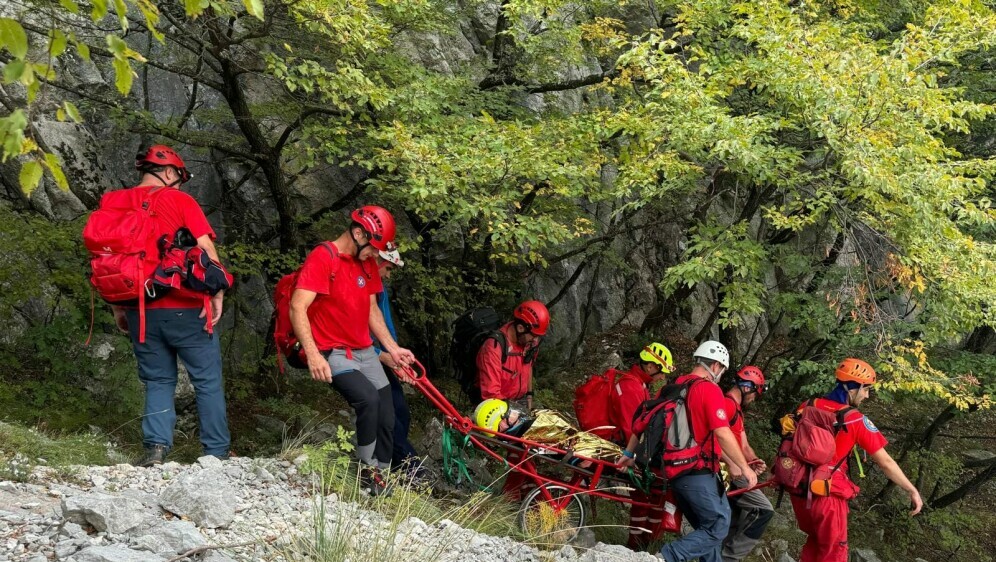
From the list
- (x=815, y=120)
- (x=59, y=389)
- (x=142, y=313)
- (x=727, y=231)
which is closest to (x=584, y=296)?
(x=727, y=231)

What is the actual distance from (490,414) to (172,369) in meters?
2.46

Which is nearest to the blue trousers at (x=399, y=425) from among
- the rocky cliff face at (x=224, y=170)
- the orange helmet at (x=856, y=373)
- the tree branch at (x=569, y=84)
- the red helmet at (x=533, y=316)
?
the red helmet at (x=533, y=316)

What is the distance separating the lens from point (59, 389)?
7.19 meters

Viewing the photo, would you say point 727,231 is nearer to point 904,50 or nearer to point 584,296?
point 904,50

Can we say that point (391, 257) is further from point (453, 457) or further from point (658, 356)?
point (658, 356)

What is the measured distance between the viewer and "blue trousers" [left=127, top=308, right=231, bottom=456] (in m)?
5.00

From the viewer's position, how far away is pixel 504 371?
6.81 metres

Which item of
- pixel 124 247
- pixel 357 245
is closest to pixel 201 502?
pixel 124 247

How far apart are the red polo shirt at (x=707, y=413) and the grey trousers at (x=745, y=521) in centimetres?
89

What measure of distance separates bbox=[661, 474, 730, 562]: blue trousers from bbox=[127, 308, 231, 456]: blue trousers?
3381 millimetres

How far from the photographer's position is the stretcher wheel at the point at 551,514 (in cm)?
551

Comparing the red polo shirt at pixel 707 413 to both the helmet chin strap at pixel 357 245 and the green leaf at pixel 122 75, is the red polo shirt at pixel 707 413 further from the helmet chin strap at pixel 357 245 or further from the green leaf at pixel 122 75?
the green leaf at pixel 122 75

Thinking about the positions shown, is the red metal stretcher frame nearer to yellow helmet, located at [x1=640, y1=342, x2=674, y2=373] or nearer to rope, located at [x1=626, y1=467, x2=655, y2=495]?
rope, located at [x1=626, y1=467, x2=655, y2=495]

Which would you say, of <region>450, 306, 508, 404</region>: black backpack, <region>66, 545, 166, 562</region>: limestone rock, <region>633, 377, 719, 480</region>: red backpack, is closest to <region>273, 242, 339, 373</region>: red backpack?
<region>450, 306, 508, 404</region>: black backpack
